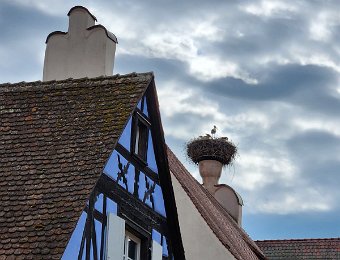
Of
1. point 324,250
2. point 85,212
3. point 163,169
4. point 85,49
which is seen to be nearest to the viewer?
point 85,212

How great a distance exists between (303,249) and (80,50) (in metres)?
12.5

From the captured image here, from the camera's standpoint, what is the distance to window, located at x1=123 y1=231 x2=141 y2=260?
564 inches

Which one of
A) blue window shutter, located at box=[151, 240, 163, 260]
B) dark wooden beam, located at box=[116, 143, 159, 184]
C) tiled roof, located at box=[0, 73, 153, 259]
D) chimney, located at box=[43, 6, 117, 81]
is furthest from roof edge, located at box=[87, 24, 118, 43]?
blue window shutter, located at box=[151, 240, 163, 260]

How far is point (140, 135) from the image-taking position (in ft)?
50.7

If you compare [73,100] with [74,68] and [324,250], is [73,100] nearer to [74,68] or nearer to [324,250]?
[74,68]

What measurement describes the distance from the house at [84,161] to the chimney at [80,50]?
2cm

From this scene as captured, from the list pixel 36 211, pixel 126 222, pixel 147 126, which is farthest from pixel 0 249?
pixel 147 126

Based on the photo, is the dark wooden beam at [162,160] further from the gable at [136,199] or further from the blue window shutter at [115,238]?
the blue window shutter at [115,238]

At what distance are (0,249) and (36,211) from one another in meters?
0.77

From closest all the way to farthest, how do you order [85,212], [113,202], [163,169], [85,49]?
[85,212], [113,202], [163,169], [85,49]

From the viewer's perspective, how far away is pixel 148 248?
1484 cm

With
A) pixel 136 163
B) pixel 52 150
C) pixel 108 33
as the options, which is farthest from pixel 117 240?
pixel 108 33

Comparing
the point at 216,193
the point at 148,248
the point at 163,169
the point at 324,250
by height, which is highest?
the point at 216,193

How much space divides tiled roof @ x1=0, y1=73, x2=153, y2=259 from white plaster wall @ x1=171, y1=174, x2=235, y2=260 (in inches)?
204
